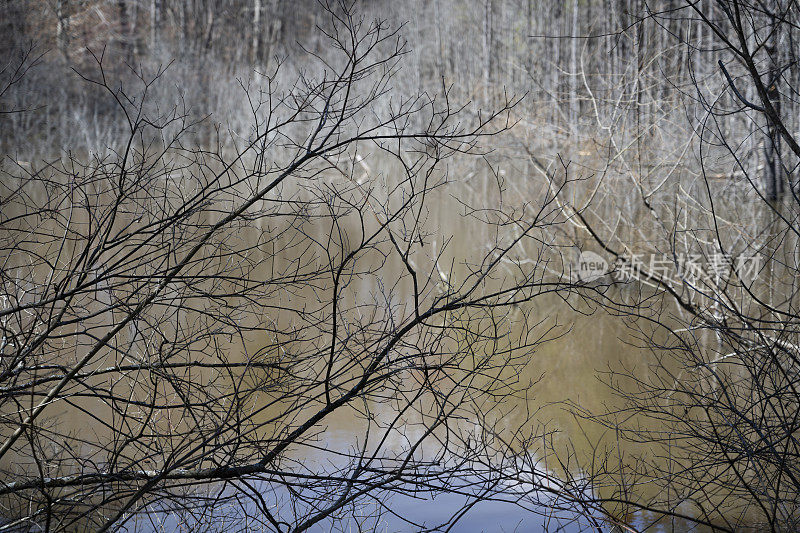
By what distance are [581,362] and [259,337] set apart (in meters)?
2.31

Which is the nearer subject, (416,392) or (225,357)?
(225,357)

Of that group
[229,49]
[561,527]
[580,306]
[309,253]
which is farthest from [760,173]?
[229,49]

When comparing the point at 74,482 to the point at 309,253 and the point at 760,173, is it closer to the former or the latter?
the point at 309,253

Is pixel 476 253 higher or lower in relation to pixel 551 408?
higher

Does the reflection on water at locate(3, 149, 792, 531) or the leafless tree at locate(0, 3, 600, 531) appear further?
the reflection on water at locate(3, 149, 792, 531)

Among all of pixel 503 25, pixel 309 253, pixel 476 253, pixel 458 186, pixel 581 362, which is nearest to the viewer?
pixel 581 362

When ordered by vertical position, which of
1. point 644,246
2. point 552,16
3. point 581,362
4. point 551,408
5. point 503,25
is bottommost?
point 551,408

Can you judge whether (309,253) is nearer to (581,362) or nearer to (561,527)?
(581,362)

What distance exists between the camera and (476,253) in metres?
7.59

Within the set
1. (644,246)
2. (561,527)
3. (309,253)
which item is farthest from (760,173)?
(561,527)

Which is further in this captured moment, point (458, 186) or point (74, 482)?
point (458, 186)

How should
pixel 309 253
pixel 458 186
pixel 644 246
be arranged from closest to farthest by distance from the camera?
pixel 644 246
pixel 309 253
pixel 458 186

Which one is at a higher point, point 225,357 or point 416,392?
point 416,392

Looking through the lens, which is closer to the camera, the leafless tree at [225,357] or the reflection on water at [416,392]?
the leafless tree at [225,357]
